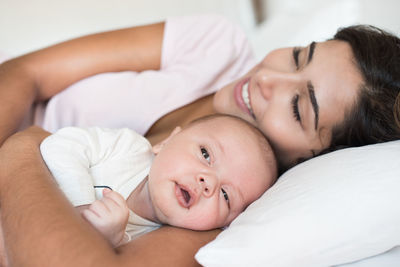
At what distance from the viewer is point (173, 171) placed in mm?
1140

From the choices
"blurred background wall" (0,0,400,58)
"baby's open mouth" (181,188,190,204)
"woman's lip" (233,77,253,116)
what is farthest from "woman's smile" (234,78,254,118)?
"blurred background wall" (0,0,400,58)

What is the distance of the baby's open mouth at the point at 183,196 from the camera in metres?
1.11

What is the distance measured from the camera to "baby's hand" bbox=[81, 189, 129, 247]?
3.00ft

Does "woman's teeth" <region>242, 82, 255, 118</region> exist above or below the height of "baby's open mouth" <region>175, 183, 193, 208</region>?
above

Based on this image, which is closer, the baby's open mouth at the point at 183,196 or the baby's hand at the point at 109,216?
the baby's hand at the point at 109,216

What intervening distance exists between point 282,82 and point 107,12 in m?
1.82

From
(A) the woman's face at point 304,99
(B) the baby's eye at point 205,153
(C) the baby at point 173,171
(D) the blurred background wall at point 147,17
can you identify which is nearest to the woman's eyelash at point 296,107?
(A) the woman's face at point 304,99

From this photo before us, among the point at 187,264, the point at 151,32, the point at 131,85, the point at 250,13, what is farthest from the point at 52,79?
the point at 250,13

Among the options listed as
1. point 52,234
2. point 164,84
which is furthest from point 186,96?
point 52,234

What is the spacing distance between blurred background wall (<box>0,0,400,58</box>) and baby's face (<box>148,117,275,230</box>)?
4.59ft

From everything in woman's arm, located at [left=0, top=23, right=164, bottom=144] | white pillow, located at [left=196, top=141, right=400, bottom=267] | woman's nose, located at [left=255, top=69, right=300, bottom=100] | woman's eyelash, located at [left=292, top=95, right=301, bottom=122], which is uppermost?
woman's arm, located at [left=0, top=23, right=164, bottom=144]

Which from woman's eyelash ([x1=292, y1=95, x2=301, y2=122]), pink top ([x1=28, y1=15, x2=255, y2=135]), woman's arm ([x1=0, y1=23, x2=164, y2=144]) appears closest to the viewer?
woman's eyelash ([x1=292, y1=95, x2=301, y2=122])

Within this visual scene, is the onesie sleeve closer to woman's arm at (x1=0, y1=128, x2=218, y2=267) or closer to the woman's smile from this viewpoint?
woman's arm at (x1=0, y1=128, x2=218, y2=267)

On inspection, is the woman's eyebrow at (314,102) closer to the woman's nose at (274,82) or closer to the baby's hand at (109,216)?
the woman's nose at (274,82)
